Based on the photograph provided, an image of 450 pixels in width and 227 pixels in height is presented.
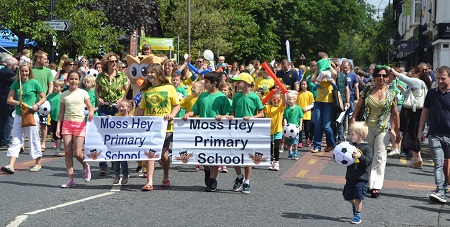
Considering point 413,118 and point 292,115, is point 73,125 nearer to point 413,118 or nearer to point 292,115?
point 292,115

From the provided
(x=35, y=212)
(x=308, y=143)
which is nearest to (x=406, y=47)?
(x=308, y=143)

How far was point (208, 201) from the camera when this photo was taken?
9.90m

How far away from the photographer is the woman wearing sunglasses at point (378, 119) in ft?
35.3

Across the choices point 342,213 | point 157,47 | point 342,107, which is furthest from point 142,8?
point 342,213

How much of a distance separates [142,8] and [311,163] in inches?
724

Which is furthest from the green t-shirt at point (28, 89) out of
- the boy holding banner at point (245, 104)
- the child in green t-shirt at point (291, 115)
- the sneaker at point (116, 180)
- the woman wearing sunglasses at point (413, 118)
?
the woman wearing sunglasses at point (413, 118)

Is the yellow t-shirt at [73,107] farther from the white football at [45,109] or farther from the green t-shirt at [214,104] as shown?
the white football at [45,109]

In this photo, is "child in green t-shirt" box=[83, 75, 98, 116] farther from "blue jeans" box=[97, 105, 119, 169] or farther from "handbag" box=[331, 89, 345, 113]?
"handbag" box=[331, 89, 345, 113]

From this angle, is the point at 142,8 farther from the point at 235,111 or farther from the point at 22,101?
the point at 235,111

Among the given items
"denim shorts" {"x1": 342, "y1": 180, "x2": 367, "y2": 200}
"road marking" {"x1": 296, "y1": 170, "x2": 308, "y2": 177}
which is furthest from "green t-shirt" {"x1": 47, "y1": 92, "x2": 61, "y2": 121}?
"denim shorts" {"x1": 342, "y1": 180, "x2": 367, "y2": 200}

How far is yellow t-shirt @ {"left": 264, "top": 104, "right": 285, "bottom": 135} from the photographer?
13.5 m

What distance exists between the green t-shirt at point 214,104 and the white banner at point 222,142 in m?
0.17

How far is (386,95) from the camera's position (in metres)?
10.9

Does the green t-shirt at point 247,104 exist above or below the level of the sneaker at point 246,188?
above
